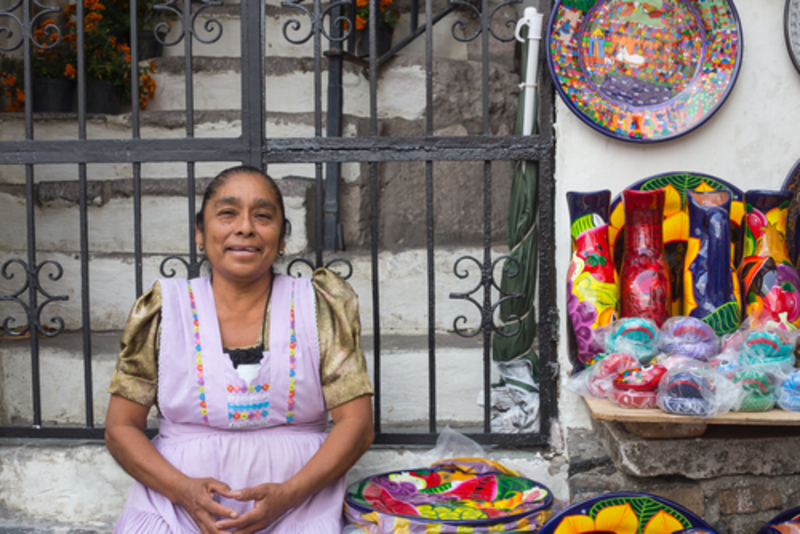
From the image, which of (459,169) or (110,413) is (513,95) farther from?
(110,413)

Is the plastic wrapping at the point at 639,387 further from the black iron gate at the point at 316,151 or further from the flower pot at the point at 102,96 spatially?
the flower pot at the point at 102,96

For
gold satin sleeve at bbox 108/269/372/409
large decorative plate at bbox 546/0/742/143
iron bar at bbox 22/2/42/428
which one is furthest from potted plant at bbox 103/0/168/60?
large decorative plate at bbox 546/0/742/143

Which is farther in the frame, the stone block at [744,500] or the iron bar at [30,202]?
the iron bar at [30,202]

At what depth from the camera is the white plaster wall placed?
1987mm

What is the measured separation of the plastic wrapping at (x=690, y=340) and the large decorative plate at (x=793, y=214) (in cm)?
53

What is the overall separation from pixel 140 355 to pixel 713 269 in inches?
58.9

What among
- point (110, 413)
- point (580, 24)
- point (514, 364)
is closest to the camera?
point (110, 413)

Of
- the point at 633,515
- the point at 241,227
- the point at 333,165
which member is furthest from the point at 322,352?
the point at 333,165

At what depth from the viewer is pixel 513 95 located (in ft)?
12.7

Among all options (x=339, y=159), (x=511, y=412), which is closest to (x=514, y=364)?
(x=511, y=412)

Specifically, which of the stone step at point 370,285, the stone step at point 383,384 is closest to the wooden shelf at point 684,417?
the stone step at point 383,384

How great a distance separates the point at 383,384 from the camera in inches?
104

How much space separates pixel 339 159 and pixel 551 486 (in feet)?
4.07

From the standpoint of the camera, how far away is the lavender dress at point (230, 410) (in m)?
1.67
